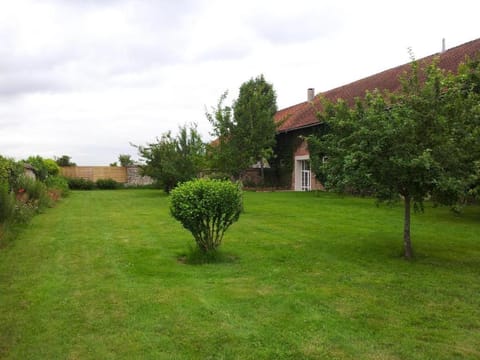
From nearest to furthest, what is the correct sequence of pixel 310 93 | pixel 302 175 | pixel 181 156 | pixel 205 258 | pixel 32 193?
pixel 205 258
pixel 32 193
pixel 181 156
pixel 302 175
pixel 310 93

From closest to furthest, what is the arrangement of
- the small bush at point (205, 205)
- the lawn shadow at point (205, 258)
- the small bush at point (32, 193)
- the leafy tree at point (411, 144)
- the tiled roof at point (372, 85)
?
1. the leafy tree at point (411, 144)
2. the small bush at point (205, 205)
3. the lawn shadow at point (205, 258)
4. the small bush at point (32, 193)
5. the tiled roof at point (372, 85)

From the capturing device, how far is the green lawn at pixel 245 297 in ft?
12.5

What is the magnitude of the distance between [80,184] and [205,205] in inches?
1110

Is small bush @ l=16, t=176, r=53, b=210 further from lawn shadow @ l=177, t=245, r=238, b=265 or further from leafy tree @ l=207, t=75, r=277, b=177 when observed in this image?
lawn shadow @ l=177, t=245, r=238, b=265

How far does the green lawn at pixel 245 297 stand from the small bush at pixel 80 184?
953 inches

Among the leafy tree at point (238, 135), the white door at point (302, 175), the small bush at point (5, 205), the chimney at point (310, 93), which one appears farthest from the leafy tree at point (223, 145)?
the chimney at point (310, 93)

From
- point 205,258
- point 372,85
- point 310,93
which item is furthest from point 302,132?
point 205,258

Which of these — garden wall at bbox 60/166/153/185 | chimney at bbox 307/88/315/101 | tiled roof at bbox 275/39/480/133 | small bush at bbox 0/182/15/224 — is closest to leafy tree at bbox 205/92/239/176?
tiled roof at bbox 275/39/480/133

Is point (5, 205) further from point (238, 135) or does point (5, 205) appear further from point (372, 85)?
point (372, 85)

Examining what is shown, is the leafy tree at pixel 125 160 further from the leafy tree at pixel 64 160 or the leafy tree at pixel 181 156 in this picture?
the leafy tree at pixel 181 156

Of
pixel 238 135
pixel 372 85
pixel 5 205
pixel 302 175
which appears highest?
pixel 372 85

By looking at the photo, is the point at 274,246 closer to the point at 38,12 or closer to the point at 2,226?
the point at 2,226

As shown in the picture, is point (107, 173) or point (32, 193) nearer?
point (32, 193)

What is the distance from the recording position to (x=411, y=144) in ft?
22.1
